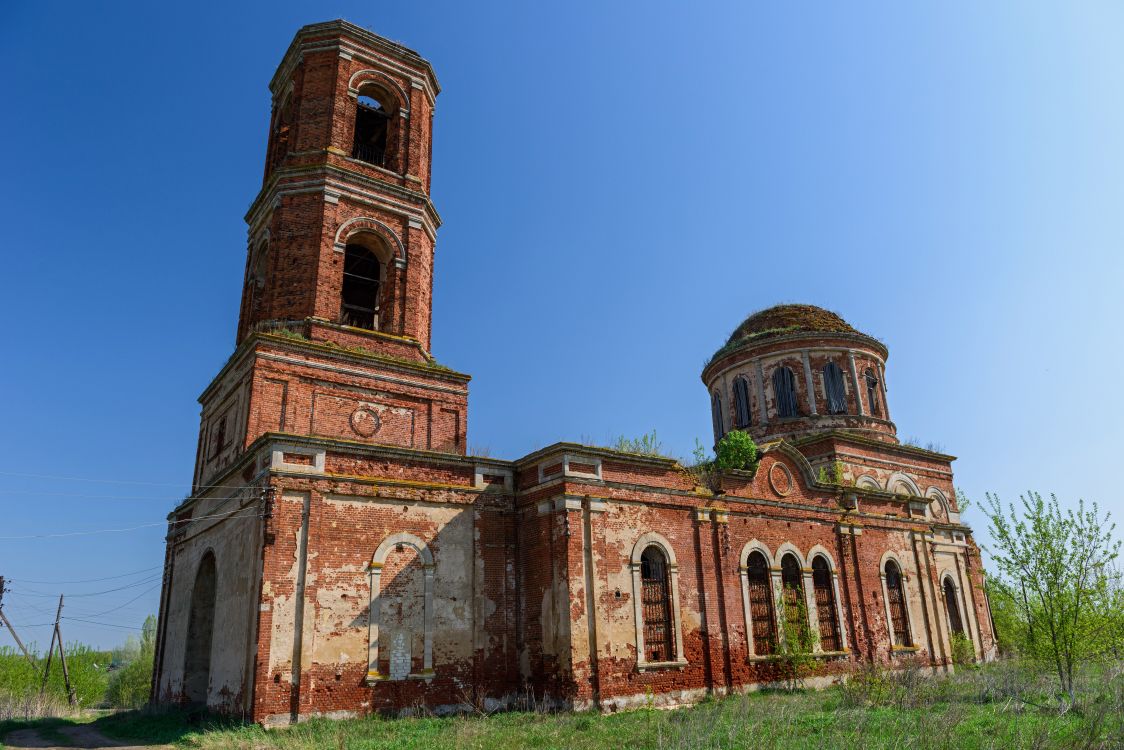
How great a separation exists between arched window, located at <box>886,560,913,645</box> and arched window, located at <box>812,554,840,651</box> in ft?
7.94

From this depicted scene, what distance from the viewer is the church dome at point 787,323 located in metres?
28.8

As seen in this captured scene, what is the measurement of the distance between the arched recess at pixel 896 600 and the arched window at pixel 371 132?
730 inches

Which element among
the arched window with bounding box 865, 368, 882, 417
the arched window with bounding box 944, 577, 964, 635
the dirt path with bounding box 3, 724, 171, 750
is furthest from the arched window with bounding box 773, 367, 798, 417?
the dirt path with bounding box 3, 724, 171, 750

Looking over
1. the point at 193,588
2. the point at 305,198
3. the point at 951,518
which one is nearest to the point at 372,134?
the point at 305,198

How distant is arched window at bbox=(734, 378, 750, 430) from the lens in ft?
95.0

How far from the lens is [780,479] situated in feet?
64.5

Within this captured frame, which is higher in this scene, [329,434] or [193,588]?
[329,434]

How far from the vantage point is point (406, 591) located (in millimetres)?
14547

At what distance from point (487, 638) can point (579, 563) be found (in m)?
2.48

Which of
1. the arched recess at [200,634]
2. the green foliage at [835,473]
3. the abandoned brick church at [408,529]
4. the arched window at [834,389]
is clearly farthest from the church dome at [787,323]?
the arched recess at [200,634]

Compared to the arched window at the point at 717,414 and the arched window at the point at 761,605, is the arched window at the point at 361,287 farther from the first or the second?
the arched window at the point at 717,414

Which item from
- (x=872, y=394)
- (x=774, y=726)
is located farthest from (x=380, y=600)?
(x=872, y=394)

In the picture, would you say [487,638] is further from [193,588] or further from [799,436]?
[799,436]

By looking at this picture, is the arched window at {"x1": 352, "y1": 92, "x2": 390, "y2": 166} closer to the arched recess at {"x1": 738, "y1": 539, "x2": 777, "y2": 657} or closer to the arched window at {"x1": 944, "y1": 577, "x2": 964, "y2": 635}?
the arched recess at {"x1": 738, "y1": 539, "x2": 777, "y2": 657}
